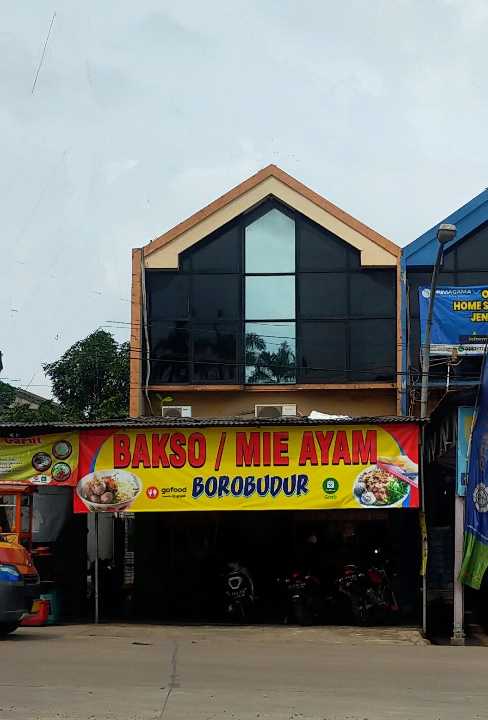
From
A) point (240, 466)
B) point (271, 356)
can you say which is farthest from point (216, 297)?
point (240, 466)

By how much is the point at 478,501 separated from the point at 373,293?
11.7 metres

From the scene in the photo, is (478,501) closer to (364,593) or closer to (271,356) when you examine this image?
(364,593)

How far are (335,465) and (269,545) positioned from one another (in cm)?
699

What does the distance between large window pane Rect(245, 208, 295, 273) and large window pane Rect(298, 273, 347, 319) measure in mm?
600

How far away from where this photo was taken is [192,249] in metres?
29.4

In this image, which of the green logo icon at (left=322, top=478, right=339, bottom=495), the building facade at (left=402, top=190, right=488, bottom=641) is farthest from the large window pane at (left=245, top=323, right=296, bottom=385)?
the green logo icon at (left=322, top=478, right=339, bottom=495)

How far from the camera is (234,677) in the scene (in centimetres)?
1253

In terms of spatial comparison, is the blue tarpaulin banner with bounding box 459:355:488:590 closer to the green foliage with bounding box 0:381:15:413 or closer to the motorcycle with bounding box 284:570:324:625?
the motorcycle with bounding box 284:570:324:625

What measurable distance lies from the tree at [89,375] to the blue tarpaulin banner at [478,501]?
3974cm

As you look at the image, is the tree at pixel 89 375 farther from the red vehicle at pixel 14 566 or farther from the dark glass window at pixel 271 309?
the red vehicle at pixel 14 566

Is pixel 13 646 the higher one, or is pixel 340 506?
pixel 340 506

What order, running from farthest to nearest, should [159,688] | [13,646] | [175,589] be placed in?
[175,589] < [13,646] < [159,688]

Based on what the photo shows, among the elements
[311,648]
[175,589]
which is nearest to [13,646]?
[311,648]

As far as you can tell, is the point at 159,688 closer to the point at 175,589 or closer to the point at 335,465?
the point at 335,465
